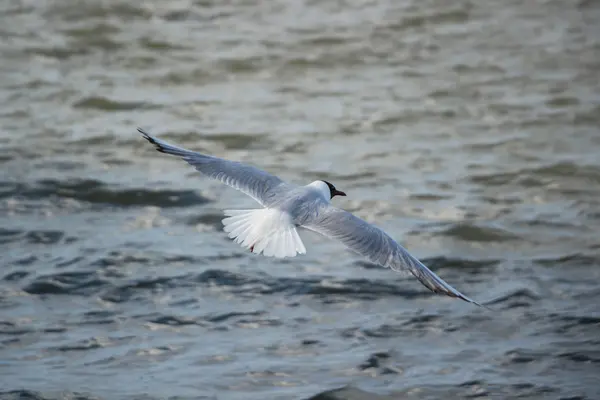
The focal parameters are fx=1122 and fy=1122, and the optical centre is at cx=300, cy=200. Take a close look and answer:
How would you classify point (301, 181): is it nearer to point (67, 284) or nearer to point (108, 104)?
point (67, 284)

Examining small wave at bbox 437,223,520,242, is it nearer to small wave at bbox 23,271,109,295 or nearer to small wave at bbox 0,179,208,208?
small wave at bbox 0,179,208,208

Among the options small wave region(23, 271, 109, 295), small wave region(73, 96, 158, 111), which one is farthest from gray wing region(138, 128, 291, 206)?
small wave region(73, 96, 158, 111)

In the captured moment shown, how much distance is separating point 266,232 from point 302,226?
21cm

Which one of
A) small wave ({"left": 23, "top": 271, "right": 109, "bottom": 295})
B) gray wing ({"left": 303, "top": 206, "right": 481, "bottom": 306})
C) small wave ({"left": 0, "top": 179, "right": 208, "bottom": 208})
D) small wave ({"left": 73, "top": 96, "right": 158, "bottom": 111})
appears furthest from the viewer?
small wave ({"left": 73, "top": 96, "right": 158, "bottom": 111})

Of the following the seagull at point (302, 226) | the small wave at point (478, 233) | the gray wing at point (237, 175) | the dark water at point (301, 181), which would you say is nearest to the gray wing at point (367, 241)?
the seagull at point (302, 226)

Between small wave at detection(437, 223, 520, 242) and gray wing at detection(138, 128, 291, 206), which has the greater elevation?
gray wing at detection(138, 128, 291, 206)

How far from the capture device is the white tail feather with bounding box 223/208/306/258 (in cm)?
495

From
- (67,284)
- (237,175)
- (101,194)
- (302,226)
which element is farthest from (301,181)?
(302,226)

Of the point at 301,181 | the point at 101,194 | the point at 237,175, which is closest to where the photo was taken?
the point at 237,175

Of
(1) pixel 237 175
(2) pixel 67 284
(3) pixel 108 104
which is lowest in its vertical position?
(2) pixel 67 284

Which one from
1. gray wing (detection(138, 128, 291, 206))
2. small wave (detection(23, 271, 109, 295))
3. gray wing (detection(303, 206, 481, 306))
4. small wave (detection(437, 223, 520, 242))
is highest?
gray wing (detection(138, 128, 291, 206))

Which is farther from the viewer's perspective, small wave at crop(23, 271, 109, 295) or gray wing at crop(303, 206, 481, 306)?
small wave at crop(23, 271, 109, 295)

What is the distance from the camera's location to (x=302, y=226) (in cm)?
525

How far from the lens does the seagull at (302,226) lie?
4.99 metres
